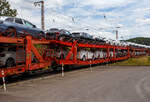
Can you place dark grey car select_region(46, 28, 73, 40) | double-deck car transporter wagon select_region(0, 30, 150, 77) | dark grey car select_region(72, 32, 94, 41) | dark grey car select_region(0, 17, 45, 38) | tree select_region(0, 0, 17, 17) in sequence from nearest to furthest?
double-deck car transporter wagon select_region(0, 30, 150, 77) < dark grey car select_region(0, 17, 45, 38) < dark grey car select_region(46, 28, 73, 40) < dark grey car select_region(72, 32, 94, 41) < tree select_region(0, 0, 17, 17)

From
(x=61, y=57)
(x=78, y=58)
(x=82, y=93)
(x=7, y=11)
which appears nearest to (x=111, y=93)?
(x=82, y=93)

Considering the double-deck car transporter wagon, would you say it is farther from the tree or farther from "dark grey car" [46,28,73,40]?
the tree

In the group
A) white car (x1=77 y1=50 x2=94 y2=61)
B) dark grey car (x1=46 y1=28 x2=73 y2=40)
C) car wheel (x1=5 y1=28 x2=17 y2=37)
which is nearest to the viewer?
car wheel (x1=5 y1=28 x2=17 y2=37)

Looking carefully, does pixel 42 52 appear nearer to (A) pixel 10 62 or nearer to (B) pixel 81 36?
(A) pixel 10 62

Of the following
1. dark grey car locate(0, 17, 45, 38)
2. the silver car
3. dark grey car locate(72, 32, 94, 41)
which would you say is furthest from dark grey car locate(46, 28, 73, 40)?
the silver car

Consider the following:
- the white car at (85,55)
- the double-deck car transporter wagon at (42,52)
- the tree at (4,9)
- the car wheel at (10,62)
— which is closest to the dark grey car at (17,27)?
the double-deck car transporter wagon at (42,52)

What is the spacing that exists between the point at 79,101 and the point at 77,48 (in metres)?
10.3

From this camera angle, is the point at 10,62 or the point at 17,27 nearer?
the point at 10,62

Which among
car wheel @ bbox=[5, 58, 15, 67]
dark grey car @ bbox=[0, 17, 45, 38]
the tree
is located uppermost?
the tree

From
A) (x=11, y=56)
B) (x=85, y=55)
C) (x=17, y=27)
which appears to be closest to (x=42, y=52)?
(x=17, y=27)

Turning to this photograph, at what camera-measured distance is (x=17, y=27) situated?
Result: 400 inches

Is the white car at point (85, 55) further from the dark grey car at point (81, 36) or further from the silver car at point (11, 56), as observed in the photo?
the silver car at point (11, 56)

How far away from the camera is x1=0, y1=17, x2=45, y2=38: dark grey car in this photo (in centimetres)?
919

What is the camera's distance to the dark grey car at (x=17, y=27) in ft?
30.2
